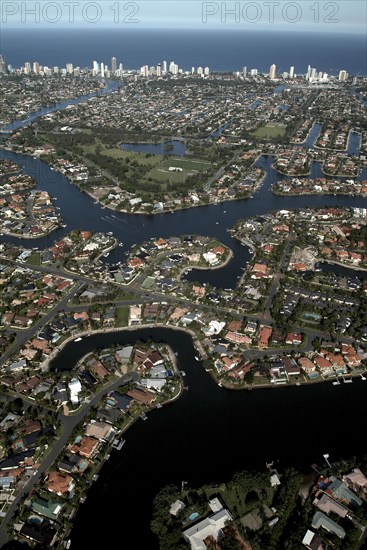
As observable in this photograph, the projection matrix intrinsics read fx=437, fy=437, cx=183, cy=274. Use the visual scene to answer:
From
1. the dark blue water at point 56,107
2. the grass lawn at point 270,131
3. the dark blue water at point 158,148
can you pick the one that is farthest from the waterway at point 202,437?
the dark blue water at point 56,107

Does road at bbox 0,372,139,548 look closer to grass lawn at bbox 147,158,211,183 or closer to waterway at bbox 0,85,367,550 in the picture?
waterway at bbox 0,85,367,550

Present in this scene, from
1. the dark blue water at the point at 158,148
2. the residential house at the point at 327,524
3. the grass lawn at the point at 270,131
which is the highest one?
the grass lawn at the point at 270,131

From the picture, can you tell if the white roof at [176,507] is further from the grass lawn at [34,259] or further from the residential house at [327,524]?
the grass lawn at [34,259]

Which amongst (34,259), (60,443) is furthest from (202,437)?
(34,259)

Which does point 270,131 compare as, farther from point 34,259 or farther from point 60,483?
point 60,483

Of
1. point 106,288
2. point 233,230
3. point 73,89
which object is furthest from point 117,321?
point 73,89

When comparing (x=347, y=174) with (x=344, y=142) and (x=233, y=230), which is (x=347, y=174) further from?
(x=233, y=230)
